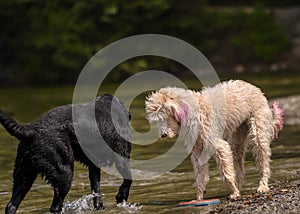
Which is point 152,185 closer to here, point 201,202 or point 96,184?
point 96,184

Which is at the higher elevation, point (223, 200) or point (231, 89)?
point (231, 89)

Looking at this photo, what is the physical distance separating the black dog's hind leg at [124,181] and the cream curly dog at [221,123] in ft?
2.68

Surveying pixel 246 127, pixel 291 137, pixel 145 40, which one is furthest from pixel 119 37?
pixel 246 127

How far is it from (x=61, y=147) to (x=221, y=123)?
206cm

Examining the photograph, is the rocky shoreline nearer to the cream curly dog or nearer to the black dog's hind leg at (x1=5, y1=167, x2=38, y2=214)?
the cream curly dog

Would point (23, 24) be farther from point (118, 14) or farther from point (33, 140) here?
point (33, 140)

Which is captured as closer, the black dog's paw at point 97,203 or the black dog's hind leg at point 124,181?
the black dog's hind leg at point 124,181

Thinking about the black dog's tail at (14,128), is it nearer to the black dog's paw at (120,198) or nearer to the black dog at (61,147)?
the black dog at (61,147)

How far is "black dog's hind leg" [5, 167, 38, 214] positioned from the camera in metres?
9.27

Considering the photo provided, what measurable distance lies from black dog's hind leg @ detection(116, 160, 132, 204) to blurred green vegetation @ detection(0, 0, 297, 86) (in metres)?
25.4

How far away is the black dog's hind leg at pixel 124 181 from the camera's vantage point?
32.5ft

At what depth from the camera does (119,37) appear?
36.6 m

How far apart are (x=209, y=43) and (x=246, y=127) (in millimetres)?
27337

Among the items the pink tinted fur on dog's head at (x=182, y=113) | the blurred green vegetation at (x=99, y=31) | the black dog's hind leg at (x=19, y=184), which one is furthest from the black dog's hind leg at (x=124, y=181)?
the blurred green vegetation at (x=99, y=31)
